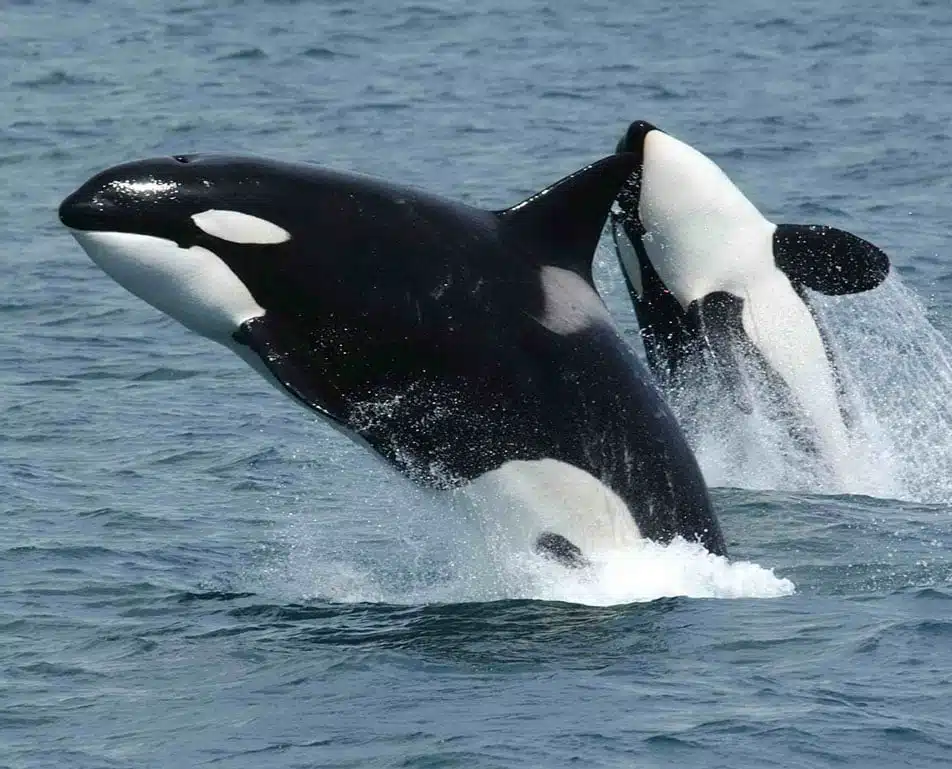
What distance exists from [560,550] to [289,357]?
6.80ft

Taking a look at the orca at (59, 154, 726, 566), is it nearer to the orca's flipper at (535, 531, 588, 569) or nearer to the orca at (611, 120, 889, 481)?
the orca's flipper at (535, 531, 588, 569)

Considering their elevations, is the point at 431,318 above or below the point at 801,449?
above

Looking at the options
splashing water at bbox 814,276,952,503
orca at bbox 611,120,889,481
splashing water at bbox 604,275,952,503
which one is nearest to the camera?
orca at bbox 611,120,889,481

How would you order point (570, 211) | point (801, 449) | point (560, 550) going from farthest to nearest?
point (801, 449), point (560, 550), point (570, 211)

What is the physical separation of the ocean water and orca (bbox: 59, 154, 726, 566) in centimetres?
49

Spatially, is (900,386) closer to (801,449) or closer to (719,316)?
(801,449)

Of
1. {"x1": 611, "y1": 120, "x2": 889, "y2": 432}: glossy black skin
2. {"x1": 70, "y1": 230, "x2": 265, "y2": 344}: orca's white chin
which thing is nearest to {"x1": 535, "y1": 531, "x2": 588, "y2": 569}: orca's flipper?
{"x1": 70, "y1": 230, "x2": 265, "y2": 344}: orca's white chin

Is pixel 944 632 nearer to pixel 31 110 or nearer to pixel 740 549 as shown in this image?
pixel 740 549

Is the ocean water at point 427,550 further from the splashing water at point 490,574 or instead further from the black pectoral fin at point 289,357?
A: the black pectoral fin at point 289,357

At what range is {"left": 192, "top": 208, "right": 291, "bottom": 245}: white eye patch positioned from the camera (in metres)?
11.1

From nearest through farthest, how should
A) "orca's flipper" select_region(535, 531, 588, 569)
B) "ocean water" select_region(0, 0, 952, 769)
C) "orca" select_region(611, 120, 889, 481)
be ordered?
1. "ocean water" select_region(0, 0, 952, 769)
2. "orca's flipper" select_region(535, 531, 588, 569)
3. "orca" select_region(611, 120, 889, 481)

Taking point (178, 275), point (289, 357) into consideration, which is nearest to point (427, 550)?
point (289, 357)

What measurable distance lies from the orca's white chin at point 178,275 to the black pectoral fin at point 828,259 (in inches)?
222

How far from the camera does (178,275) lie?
11133 mm
